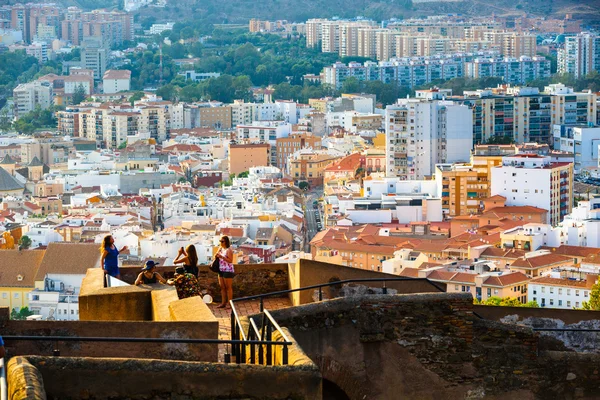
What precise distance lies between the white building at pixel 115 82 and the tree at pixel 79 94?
Result: 119 centimetres

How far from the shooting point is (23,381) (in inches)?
118

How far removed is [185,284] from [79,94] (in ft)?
214

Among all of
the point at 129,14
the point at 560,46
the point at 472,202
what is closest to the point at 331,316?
the point at 472,202

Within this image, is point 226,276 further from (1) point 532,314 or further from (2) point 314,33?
(2) point 314,33

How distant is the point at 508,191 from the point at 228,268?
29019 mm

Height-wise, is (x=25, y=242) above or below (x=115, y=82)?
below

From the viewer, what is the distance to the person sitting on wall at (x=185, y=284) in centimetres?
545

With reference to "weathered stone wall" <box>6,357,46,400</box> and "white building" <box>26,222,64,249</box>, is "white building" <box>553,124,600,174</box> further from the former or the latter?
"weathered stone wall" <box>6,357,46,400</box>

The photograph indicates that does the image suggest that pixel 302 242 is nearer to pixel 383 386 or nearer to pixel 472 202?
pixel 472 202

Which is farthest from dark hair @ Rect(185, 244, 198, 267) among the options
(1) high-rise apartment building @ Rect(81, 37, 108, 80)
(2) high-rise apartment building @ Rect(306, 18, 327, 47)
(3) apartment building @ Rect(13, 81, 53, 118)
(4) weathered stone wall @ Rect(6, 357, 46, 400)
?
(2) high-rise apartment building @ Rect(306, 18, 327, 47)

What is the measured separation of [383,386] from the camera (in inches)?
169

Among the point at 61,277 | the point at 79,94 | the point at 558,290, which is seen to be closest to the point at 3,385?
the point at 558,290

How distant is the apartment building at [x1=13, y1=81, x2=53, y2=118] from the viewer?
66625mm

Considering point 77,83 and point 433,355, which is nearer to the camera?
point 433,355
